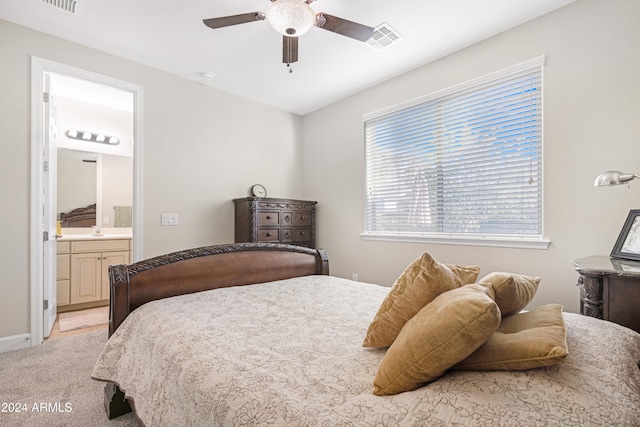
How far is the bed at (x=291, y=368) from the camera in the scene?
68cm

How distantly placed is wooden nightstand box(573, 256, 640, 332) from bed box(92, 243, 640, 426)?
45cm

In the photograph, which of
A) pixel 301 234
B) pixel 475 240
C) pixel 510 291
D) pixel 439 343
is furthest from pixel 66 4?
pixel 475 240

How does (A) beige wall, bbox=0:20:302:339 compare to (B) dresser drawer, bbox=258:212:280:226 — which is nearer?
(A) beige wall, bbox=0:20:302:339

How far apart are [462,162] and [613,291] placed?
5.47ft

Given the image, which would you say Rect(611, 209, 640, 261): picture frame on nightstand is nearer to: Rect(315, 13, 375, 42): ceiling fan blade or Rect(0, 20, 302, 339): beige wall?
Rect(315, 13, 375, 42): ceiling fan blade

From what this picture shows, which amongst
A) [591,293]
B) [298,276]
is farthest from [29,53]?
[591,293]

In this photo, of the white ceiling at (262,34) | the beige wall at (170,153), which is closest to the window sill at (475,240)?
the white ceiling at (262,34)

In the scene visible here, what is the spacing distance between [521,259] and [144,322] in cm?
274

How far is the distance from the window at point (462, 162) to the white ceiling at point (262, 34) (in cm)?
43

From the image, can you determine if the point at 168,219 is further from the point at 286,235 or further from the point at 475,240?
the point at 475,240

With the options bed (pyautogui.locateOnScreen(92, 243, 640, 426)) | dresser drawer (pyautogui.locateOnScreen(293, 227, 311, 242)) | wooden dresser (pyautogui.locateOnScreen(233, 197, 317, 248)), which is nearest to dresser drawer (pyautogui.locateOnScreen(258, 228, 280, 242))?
wooden dresser (pyautogui.locateOnScreen(233, 197, 317, 248))

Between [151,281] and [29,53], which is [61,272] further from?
[151,281]

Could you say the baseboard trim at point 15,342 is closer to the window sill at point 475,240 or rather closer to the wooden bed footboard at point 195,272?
the wooden bed footboard at point 195,272

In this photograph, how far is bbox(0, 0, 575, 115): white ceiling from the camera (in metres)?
2.34
